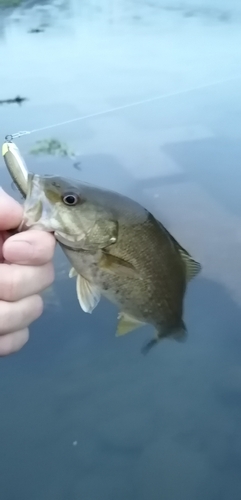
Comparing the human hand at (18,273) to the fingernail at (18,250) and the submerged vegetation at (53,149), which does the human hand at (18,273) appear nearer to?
the fingernail at (18,250)

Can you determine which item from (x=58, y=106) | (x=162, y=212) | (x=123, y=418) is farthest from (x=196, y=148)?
(x=123, y=418)

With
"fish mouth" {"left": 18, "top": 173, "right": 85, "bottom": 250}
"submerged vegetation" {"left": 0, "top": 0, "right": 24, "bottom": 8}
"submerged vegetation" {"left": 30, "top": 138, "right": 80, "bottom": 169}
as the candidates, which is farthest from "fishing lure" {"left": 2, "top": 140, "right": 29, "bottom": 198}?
"submerged vegetation" {"left": 0, "top": 0, "right": 24, "bottom": 8}

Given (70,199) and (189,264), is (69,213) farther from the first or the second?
(189,264)

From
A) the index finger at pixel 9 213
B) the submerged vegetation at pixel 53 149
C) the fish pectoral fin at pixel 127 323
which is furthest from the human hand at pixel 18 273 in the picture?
the submerged vegetation at pixel 53 149

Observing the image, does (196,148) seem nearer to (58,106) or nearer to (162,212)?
(162,212)

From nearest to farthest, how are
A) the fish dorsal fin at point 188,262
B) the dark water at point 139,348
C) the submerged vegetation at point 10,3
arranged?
the fish dorsal fin at point 188,262, the dark water at point 139,348, the submerged vegetation at point 10,3

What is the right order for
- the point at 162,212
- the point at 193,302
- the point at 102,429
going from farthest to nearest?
the point at 162,212
the point at 193,302
the point at 102,429

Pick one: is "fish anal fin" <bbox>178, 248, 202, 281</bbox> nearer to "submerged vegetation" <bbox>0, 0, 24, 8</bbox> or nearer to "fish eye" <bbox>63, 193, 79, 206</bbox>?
"fish eye" <bbox>63, 193, 79, 206</bbox>
